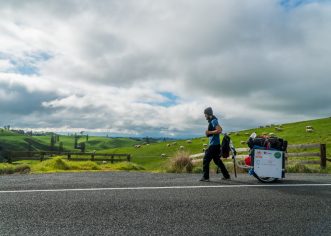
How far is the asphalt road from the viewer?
561 cm

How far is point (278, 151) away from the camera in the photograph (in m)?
10.6

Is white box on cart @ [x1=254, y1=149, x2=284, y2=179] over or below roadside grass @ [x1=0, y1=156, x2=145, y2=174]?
over

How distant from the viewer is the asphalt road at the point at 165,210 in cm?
561

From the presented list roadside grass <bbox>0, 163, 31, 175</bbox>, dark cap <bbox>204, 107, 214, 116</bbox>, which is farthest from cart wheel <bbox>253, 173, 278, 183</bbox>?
roadside grass <bbox>0, 163, 31, 175</bbox>

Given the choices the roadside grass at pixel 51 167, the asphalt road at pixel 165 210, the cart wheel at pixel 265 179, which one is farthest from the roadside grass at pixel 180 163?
the asphalt road at pixel 165 210

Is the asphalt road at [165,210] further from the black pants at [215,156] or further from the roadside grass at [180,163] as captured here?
the roadside grass at [180,163]

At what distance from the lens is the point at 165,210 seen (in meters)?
6.62

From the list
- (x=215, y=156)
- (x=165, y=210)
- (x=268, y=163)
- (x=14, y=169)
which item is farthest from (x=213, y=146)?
(x=14, y=169)

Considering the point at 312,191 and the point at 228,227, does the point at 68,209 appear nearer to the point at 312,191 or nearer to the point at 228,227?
the point at 228,227

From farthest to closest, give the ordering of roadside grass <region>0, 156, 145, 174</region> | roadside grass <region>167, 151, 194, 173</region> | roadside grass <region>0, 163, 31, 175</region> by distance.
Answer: roadside grass <region>0, 156, 145, 174</region>
roadside grass <region>0, 163, 31, 175</region>
roadside grass <region>167, 151, 194, 173</region>

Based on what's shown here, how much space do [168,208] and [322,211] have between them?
276 centimetres

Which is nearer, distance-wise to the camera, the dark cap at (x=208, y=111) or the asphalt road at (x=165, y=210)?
the asphalt road at (x=165, y=210)

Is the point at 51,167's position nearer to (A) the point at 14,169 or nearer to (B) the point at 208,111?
(A) the point at 14,169

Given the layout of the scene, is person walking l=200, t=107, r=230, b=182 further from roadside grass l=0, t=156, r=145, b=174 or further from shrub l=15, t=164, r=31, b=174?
shrub l=15, t=164, r=31, b=174
